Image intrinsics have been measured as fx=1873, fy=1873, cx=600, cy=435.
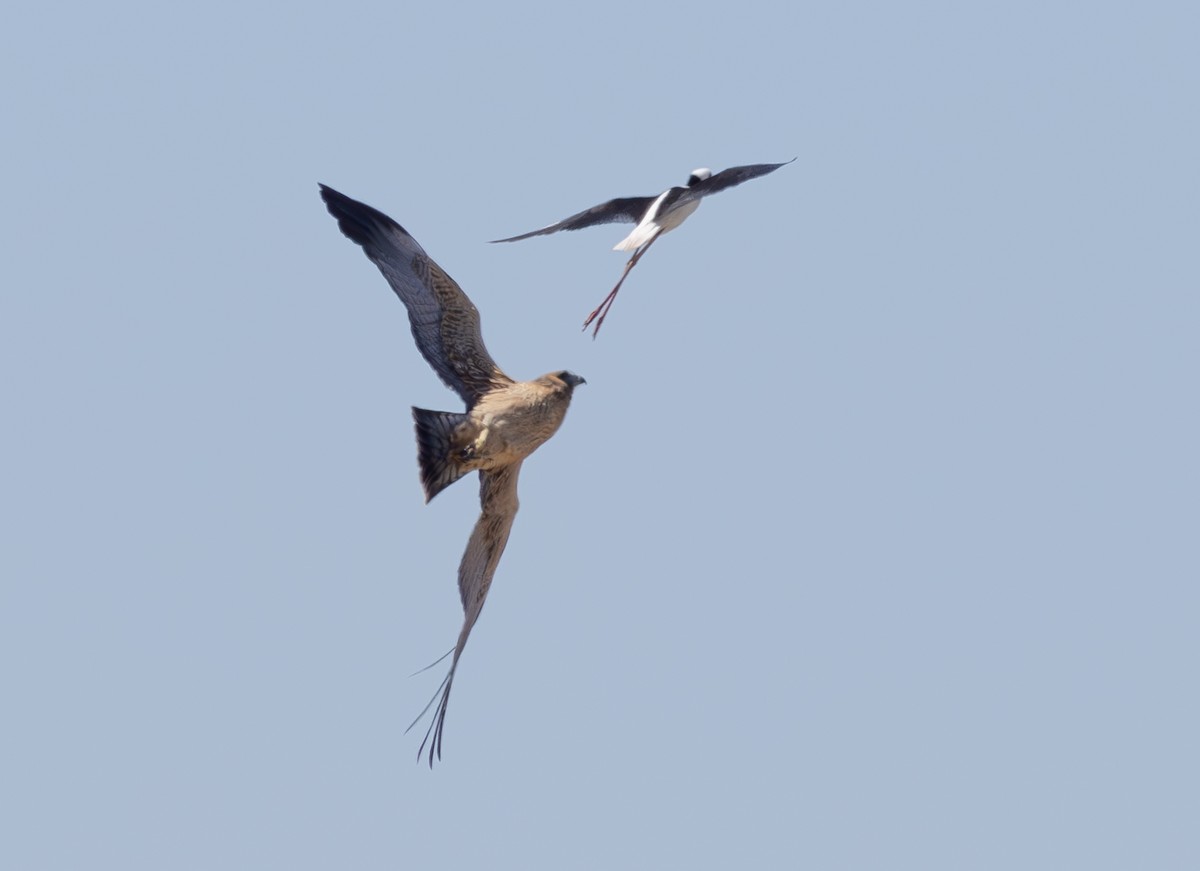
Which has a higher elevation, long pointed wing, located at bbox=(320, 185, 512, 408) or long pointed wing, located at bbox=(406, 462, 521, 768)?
long pointed wing, located at bbox=(320, 185, 512, 408)

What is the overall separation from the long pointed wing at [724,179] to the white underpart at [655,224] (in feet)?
0.28

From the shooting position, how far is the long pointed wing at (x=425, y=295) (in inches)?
602

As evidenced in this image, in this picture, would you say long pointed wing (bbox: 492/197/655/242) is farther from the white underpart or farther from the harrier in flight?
the harrier in flight

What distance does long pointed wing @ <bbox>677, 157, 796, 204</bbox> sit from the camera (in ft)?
54.9

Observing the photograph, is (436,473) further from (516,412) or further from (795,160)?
(795,160)

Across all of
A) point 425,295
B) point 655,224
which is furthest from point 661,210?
point 425,295

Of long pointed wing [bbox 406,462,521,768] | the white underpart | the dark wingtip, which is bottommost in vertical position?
long pointed wing [bbox 406,462,521,768]

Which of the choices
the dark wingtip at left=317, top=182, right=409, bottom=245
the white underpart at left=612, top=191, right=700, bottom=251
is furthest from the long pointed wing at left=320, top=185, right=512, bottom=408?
the white underpart at left=612, top=191, right=700, bottom=251

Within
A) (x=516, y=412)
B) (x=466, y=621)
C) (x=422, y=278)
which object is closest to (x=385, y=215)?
(x=422, y=278)

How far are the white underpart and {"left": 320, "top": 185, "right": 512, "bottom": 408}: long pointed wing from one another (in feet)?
5.62

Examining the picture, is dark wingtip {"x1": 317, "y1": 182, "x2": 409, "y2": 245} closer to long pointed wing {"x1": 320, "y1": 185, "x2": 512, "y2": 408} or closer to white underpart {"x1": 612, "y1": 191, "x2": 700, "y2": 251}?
long pointed wing {"x1": 320, "y1": 185, "x2": 512, "y2": 408}

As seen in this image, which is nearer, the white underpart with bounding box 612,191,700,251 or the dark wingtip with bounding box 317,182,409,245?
the dark wingtip with bounding box 317,182,409,245

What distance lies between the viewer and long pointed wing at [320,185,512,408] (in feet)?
50.1

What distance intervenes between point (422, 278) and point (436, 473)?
1.78 m
